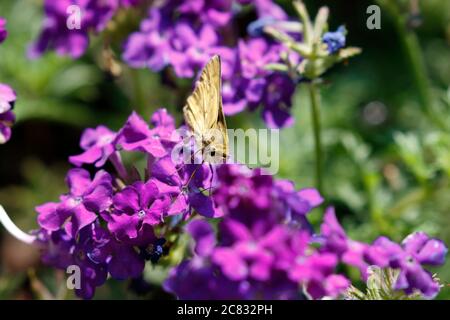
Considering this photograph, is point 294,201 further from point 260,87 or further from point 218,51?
point 218,51

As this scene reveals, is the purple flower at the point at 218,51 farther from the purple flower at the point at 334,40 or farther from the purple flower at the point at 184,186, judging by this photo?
the purple flower at the point at 184,186

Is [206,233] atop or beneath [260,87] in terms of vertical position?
beneath

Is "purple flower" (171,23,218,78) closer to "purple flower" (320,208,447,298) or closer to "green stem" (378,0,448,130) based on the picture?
"green stem" (378,0,448,130)

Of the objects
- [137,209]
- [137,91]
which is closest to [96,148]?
[137,209]
